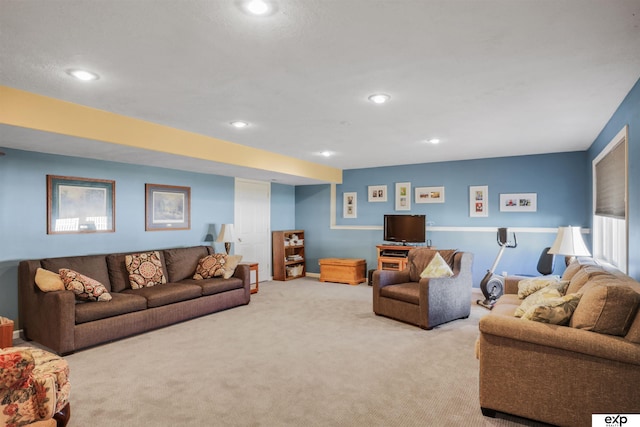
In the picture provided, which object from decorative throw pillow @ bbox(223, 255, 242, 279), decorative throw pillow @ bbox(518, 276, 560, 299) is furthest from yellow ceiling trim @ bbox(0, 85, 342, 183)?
decorative throw pillow @ bbox(518, 276, 560, 299)

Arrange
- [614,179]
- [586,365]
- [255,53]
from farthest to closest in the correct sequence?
1. [614,179]
2. [255,53]
3. [586,365]

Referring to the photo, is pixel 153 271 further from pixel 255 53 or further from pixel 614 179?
pixel 614 179

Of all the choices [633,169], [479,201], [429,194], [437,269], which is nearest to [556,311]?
[633,169]

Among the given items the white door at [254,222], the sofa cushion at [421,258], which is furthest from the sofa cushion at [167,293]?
the sofa cushion at [421,258]

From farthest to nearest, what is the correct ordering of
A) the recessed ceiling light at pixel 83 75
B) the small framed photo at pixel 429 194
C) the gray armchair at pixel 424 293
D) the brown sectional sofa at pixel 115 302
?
the small framed photo at pixel 429 194
the gray armchair at pixel 424 293
the brown sectional sofa at pixel 115 302
the recessed ceiling light at pixel 83 75

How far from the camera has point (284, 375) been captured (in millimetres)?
3139

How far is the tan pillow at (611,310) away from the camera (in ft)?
7.00

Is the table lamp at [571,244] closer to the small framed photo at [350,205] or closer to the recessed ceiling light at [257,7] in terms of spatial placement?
the recessed ceiling light at [257,7]

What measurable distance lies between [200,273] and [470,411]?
414 centimetres

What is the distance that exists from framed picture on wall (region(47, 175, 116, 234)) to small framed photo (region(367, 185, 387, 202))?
4.80 m

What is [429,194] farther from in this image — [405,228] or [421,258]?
[421,258]

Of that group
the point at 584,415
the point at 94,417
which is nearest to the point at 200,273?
the point at 94,417

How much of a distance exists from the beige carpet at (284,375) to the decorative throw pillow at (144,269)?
0.78 m

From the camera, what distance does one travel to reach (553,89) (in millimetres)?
3100
